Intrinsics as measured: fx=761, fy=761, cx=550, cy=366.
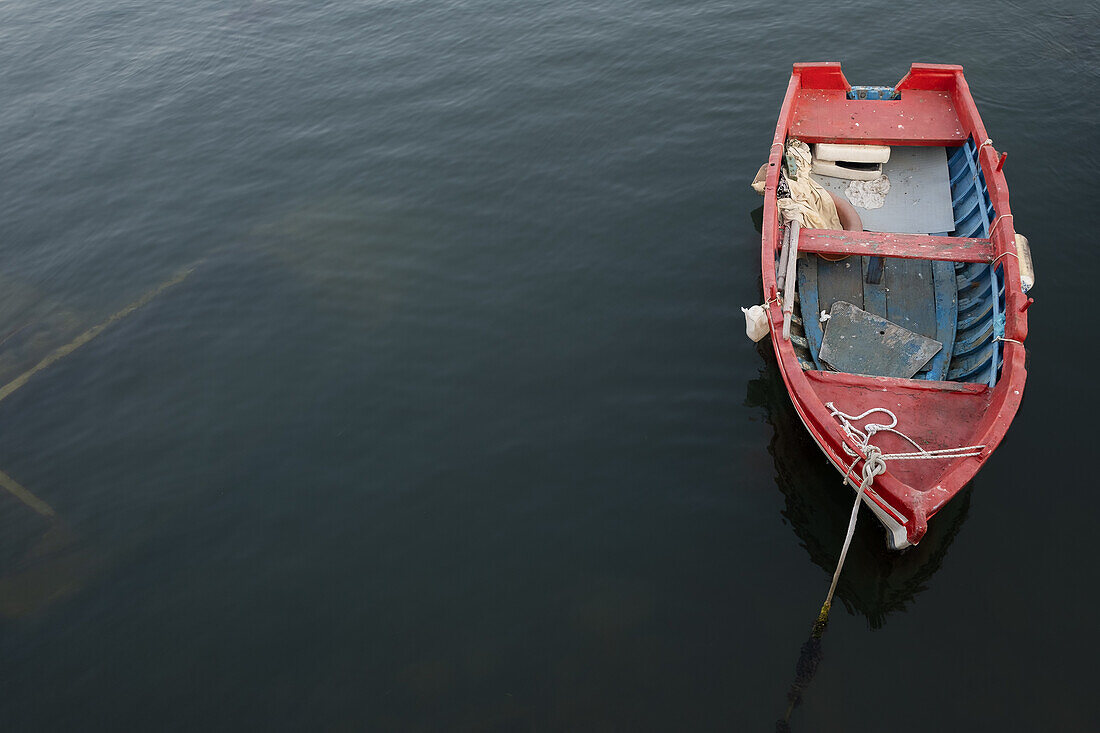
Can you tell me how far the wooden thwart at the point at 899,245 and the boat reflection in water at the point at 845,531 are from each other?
3066 mm

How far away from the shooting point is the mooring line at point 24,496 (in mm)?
13859

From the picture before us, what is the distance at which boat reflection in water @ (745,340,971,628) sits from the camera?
37.2ft

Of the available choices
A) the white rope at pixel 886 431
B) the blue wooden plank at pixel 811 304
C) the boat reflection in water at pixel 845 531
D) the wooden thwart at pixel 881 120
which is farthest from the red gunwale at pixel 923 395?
the wooden thwart at pixel 881 120

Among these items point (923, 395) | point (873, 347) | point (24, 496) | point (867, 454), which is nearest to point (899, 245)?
point (873, 347)

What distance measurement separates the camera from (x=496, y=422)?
47.9 feet

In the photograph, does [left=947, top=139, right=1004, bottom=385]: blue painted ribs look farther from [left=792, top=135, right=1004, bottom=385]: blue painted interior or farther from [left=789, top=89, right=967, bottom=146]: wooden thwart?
[left=789, top=89, right=967, bottom=146]: wooden thwart

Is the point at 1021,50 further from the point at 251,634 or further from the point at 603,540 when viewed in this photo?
the point at 251,634

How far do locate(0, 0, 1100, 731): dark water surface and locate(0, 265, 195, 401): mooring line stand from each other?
0.75ft

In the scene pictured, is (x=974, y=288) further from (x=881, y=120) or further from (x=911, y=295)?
(x=881, y=120)

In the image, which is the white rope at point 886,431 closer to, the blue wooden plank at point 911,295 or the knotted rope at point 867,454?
the knotted rope at point 867,454

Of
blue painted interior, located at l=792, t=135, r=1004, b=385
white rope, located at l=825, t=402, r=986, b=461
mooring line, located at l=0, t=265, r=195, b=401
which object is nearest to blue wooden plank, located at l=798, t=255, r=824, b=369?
blue painted interior, located at l=792, t=135, r=1004, b=385

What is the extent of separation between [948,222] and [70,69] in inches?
1196

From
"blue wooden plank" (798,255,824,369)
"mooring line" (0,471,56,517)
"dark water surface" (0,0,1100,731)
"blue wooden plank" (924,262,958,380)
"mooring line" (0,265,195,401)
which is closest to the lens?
"dark water surface" (0,0,1100,731)

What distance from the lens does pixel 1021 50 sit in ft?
75.0
